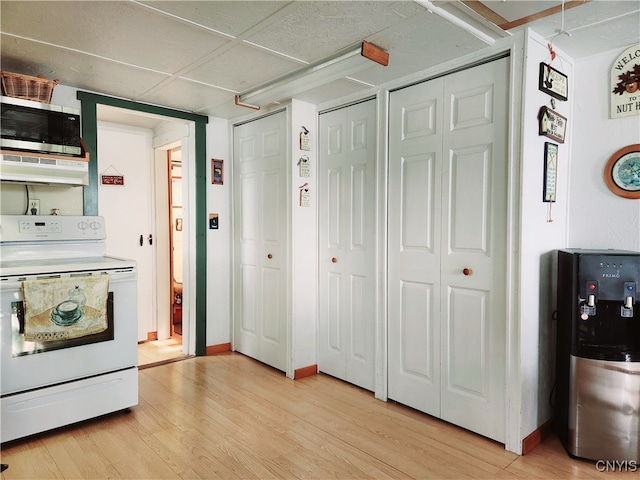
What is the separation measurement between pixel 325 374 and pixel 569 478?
6.00 feet

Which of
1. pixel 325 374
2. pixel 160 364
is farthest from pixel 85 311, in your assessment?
pixel 325 374

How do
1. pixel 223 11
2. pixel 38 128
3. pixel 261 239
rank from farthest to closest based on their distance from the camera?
1. pixel 261 239
2. pixel 38 128
3. pixel 223 11

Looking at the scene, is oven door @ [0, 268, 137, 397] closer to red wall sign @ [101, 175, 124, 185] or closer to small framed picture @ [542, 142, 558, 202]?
red wall sign @ [101, 175, 124, 185]

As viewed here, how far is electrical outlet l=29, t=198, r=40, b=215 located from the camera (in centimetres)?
285

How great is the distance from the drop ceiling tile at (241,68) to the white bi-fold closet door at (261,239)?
621 mm

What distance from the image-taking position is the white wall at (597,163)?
235cm

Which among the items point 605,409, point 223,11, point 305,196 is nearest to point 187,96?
point 305,196

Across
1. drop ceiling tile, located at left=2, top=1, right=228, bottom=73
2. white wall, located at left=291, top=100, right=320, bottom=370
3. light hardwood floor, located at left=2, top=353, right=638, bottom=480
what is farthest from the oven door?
drop ceiling tile, located at left=2, top=1, right=228, bottom=73

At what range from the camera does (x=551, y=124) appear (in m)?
2.31

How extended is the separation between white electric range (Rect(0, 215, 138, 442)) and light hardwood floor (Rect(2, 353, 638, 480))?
0.55 feet

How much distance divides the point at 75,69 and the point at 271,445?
8.58ft

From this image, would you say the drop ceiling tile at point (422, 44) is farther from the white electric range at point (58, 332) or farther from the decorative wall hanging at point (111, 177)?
the decorative wall hanging at point (111, 177)

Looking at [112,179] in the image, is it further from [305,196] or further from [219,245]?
[305,196]

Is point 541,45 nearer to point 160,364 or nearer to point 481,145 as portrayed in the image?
point 481,145
